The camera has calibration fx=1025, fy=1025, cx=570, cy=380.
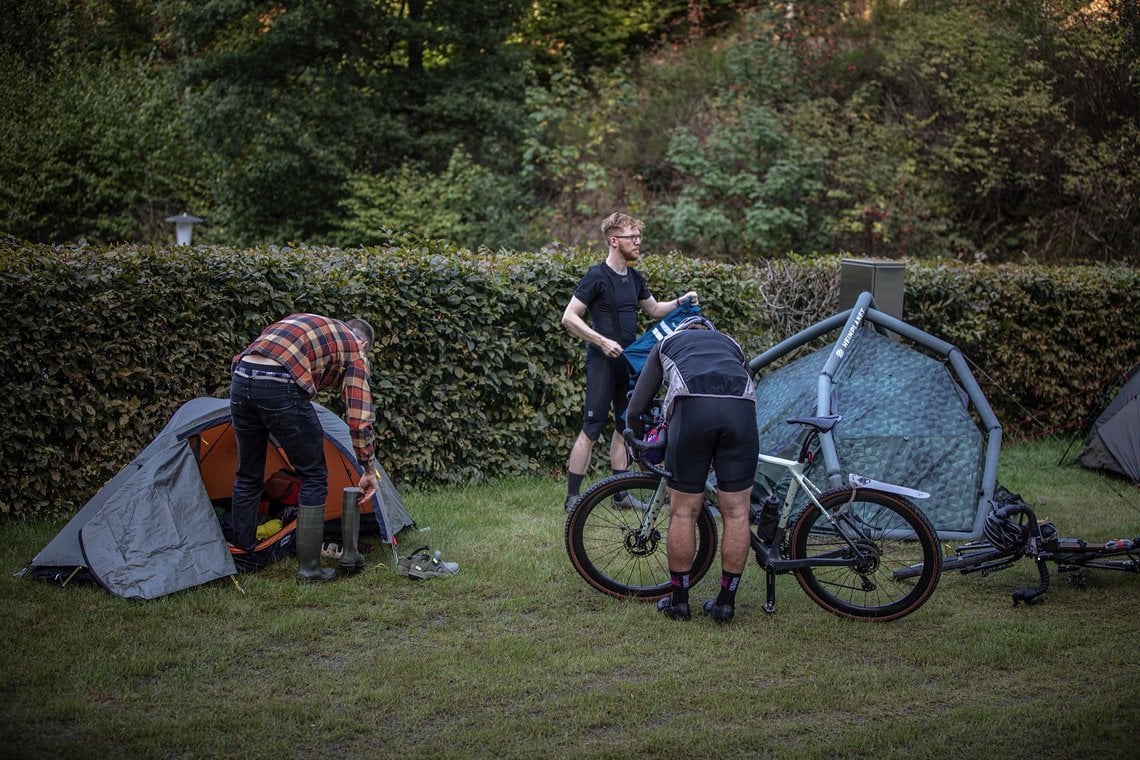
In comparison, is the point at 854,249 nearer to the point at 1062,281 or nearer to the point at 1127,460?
the point at 1062,281

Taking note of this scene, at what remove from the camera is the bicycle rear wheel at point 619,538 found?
5172 millimetres

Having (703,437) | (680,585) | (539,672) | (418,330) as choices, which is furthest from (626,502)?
(418,330)

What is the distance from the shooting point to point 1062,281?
984 centimetres

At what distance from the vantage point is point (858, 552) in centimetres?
493

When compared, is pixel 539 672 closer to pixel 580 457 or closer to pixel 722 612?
pixel 722 612

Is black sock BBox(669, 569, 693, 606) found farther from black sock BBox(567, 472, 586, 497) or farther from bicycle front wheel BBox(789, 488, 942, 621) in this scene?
black sock BBox(567, 472, 586, 497)

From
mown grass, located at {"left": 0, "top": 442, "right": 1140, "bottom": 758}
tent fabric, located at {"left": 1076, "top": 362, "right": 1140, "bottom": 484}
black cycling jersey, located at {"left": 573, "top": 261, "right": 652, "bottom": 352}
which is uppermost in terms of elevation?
black cycling jersey, located at {"left": 573, "top": 261, "right": 652, "bottom": 352}

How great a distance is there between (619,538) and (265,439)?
1950mm

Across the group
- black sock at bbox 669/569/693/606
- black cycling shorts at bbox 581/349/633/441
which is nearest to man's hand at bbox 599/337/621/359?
black cycling shorts at bbox 581/349/633/441

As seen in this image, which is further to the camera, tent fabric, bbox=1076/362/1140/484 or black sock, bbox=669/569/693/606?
tent fabric, bbox=1076/362/1140/484

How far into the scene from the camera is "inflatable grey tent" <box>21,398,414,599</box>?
5.12 metres

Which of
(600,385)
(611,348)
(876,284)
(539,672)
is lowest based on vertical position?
(539,672)

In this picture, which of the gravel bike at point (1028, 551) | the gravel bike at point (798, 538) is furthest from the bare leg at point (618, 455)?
the gravel bike at point (1028, 551)

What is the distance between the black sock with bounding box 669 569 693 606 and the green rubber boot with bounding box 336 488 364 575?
174 cm
